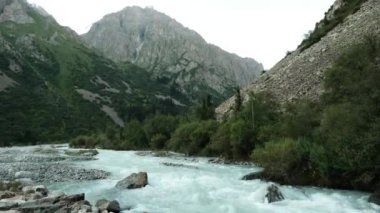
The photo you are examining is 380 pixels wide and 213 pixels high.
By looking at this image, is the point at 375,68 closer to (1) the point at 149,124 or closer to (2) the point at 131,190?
(2) the point at 131,190

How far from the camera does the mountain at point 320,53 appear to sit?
251ft

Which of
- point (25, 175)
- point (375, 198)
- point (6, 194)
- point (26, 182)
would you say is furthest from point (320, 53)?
point (6, 194)

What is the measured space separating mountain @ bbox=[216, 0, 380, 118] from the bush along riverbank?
13.2 feet

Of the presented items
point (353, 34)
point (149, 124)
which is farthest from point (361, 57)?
point (149, 124)

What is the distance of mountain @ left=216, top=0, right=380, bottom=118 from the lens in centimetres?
7644

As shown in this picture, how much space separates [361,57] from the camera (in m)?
52.1

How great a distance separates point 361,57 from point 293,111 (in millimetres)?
17967

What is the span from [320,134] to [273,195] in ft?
60.3

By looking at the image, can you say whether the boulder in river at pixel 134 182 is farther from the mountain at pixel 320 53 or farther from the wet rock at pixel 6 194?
the mountain at pixel 320 53

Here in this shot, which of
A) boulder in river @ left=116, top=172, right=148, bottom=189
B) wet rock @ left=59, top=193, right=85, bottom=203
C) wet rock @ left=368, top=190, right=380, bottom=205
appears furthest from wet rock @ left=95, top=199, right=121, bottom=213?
wet rock @ left=368, top=190, right=380, bottom=205

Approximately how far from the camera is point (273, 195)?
108ft

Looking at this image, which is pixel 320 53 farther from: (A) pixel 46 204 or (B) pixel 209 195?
(A) pixel 46 204

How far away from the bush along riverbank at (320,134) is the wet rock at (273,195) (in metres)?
6.77

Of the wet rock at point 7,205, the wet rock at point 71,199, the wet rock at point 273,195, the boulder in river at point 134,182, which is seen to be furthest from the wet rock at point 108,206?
the wet rock at point 273,195
